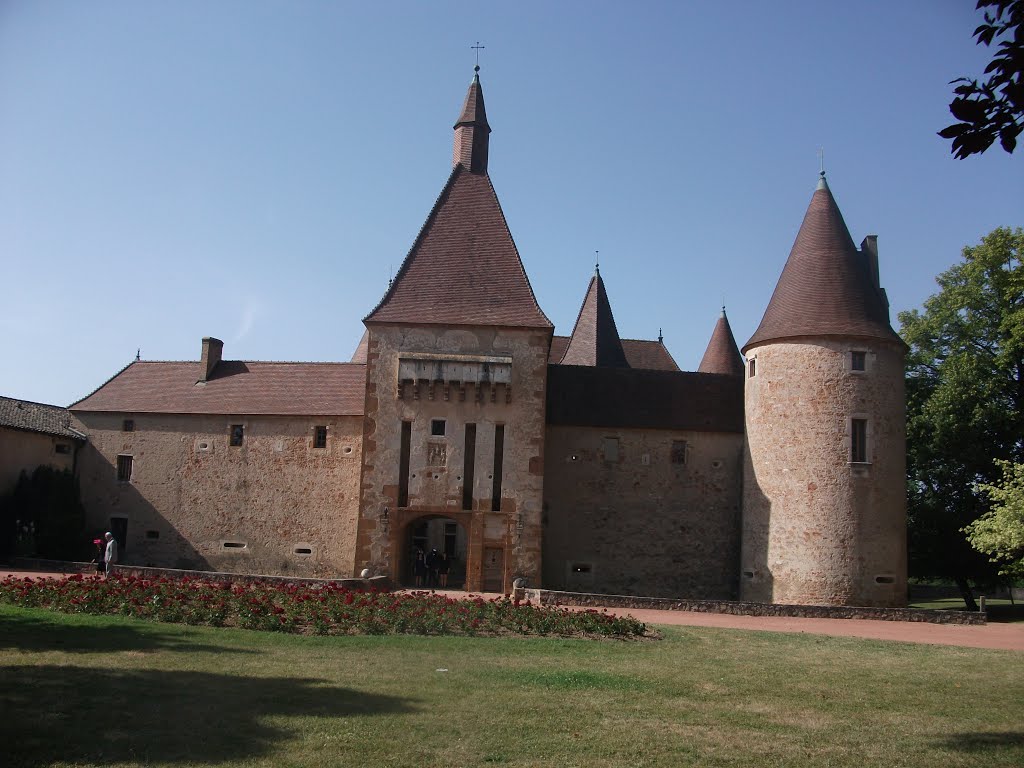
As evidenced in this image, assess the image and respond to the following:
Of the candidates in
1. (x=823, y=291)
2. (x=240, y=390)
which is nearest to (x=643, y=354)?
(x=823, y=291)

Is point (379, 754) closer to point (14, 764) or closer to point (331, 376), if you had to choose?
point (14, 764)

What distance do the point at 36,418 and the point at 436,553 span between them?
1461 cm

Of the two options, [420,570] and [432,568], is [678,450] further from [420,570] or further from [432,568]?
[420,570]

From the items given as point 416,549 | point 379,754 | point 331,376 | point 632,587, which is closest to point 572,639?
point 379,754

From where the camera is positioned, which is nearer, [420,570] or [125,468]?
[420,570]

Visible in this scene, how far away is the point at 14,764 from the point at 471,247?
24035mm

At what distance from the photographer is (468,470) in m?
27.4

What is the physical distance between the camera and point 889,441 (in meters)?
26.8

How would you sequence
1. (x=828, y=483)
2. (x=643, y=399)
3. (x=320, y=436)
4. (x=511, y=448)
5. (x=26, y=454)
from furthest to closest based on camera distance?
(x=643, y=399) → (x=26, y=454) → (x=320, y=436) → (x=511, y=448) → (x=828, y=483)

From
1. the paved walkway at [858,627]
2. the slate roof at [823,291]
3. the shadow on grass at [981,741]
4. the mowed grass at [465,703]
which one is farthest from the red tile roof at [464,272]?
the shadow on grass at [981,741]

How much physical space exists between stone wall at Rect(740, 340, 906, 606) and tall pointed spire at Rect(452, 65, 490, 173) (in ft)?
38.2

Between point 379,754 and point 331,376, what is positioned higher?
point 331,376

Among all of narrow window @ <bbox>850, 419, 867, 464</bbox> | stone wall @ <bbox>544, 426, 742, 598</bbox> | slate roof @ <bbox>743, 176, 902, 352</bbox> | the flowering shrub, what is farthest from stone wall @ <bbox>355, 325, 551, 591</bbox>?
the flowering shrub

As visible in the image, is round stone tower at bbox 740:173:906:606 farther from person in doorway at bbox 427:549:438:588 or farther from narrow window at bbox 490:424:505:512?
person in doorway at bbox 427:549:438:588
